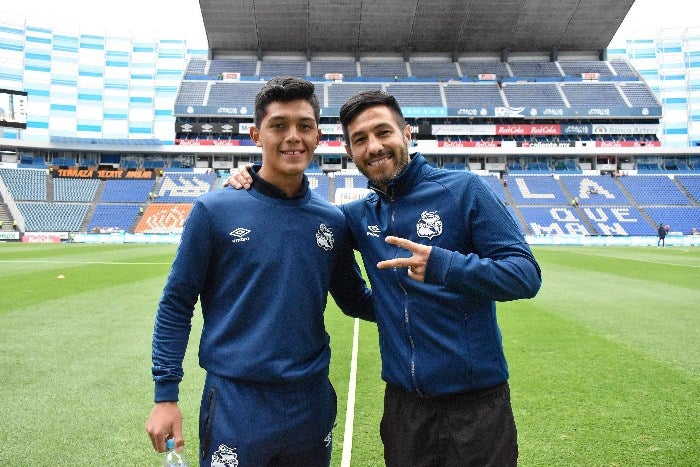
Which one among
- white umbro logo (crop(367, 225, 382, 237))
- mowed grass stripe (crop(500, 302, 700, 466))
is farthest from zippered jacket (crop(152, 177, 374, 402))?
mowed grass stripe (crop(500, 302, 700, 466))

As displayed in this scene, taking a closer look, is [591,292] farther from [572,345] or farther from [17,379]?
[17,379]

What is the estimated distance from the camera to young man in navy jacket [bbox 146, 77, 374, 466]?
2053 millimetres

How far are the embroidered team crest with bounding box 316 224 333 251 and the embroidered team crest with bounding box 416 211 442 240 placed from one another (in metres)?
0.45

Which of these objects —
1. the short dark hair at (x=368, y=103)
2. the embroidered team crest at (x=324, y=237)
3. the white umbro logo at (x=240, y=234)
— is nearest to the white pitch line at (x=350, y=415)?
the embroidered team crest at (x=324, y=237)

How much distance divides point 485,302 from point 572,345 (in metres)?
5.24

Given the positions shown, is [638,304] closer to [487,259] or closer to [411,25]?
[487,259]

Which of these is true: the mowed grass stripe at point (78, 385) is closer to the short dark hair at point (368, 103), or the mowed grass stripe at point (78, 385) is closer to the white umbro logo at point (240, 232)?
the white umbro logo at point (240, 232)

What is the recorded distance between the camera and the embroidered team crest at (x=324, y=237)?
7.43 feet

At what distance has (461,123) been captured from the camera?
48.0 m

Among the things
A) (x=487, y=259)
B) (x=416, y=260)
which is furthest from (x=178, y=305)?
(x=487, y=259)

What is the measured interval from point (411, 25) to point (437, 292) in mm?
50267

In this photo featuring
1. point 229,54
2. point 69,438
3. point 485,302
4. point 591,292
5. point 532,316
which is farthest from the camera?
point 229,54

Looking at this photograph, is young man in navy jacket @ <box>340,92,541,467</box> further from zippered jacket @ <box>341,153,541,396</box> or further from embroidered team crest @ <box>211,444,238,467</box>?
embroidered team crest @ <box>211,444,238,467</box>

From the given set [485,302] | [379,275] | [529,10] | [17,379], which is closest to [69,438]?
[17,379]
